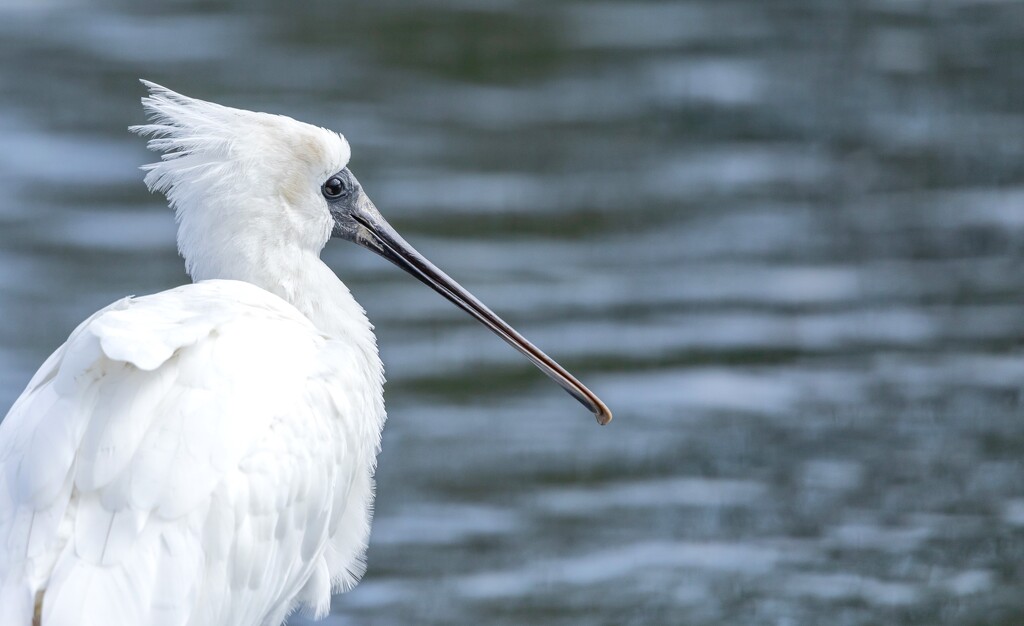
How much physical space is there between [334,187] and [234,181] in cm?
47

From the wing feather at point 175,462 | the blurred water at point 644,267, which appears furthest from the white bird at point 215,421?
the blurred water at point 644,267

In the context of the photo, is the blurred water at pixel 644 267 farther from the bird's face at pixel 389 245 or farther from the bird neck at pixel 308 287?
the bird neck at pixel 308 287

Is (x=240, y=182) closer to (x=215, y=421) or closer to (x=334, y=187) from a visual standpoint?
(x=334, y=187)

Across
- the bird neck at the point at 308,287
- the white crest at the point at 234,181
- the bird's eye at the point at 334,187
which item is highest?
the bird's eye at the point at 334,187

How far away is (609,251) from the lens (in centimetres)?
1022

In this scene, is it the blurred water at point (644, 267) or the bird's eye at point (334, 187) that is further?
the blurred water at point (644, 267)

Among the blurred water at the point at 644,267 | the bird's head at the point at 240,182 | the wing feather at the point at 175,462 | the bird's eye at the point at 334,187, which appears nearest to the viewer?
the wing feather at the point at 175,462

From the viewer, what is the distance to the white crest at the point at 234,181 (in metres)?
5.33

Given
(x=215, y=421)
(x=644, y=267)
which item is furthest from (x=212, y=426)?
(x=644, y=267)

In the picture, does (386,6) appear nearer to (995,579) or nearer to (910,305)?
(910,305)

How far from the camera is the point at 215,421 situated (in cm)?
467

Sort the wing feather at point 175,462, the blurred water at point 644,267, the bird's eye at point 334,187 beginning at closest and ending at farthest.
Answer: the wing feather at point 175,462 < the bird's eye at point 334,187 < the blurred water at point 644,267

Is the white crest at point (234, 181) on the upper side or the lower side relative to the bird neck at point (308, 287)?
upper

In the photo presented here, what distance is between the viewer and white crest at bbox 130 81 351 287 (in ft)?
17.5
